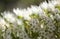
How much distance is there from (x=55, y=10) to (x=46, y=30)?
0.45ft

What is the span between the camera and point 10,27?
100 cm

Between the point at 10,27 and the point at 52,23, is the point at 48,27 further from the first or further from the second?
the point at 10,27

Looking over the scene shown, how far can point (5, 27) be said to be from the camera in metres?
1.00

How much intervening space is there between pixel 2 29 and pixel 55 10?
347 millimetres

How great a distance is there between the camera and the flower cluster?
0.98 meters

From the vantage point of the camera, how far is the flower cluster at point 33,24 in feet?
3.22

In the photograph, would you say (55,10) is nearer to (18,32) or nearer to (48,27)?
(48,27)

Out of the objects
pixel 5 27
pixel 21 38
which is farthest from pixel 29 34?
pixel 5 27

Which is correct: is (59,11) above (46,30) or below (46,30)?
above

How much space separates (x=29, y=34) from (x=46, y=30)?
11 centimetres

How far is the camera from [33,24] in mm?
979

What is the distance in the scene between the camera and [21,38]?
980 mm

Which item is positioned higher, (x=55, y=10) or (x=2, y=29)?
(x=55, y=10)

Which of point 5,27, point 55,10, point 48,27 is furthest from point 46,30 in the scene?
point 5,27
